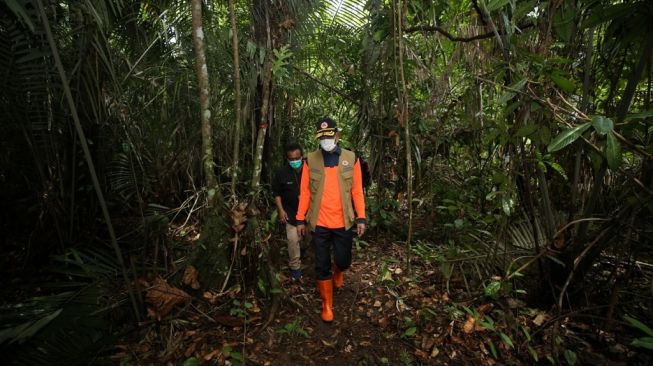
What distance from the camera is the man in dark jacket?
3.61 m

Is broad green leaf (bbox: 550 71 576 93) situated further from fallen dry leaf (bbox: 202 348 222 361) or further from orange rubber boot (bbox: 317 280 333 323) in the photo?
fallen dry leaf (bbox: 202 348 222 361)

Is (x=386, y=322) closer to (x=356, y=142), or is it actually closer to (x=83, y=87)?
(x=356, y=142)

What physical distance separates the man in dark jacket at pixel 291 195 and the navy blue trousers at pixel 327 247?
639 mm

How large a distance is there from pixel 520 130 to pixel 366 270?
2.27 meters

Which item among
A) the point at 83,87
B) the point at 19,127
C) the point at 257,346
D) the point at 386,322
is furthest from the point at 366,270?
the point at 19,127

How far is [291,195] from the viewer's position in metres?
3.67

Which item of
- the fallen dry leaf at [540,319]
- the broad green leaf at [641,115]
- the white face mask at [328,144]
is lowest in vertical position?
the fallen dry leaf at [540,319]

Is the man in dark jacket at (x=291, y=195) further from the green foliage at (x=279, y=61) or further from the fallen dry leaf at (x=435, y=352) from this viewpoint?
the fallen dry leaf at (x=435, y=352)

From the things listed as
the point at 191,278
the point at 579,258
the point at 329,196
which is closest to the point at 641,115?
the point at 579,258

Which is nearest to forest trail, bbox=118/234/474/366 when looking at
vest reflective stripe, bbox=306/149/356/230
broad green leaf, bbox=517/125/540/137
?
vest reflective stripe, bbox=306/149/356/230

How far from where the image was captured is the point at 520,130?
2191 millimetres

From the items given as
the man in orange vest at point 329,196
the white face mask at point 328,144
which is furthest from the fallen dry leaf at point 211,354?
the white face mask at point 328,144

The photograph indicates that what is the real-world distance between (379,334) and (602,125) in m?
2.14

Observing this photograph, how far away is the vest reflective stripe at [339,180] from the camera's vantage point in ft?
9.51
